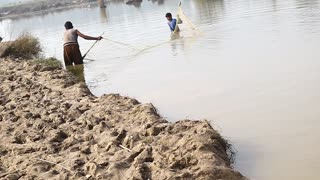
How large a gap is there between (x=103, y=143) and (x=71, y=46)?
720 centimetres

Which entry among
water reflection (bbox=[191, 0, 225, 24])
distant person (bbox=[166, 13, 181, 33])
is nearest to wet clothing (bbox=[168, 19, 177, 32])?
distant person (bbox=[166, 13, 181, 33])

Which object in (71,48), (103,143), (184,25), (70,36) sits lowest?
(184,25)

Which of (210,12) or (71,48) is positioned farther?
(210,12)

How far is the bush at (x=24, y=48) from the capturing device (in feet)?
47.7

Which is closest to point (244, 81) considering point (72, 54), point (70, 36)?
point (70, 36)

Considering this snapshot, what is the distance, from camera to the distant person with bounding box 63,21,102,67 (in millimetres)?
11500

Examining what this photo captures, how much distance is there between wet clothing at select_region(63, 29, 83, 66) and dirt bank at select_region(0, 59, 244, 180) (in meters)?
4.45

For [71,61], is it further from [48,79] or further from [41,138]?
[41,138]

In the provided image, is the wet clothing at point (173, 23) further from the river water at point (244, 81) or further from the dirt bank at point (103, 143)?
the dirt bank at point (103, 143)

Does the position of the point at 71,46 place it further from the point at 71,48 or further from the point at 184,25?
the point at 184,25

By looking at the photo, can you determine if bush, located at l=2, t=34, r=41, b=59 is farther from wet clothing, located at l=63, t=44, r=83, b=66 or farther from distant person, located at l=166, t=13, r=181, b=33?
distant person, located at l=166, t=13, r=181, b=33

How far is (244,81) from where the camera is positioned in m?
7.33

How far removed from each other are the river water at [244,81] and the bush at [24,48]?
71cm

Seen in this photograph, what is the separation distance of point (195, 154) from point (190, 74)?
4.67 meters
